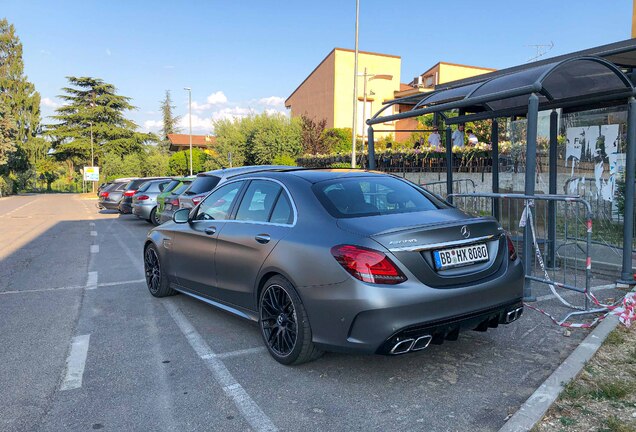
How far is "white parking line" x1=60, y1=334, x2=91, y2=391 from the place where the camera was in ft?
12.7

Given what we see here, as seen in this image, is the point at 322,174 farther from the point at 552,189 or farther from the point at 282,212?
the point at 552,189

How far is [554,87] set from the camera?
7199mm

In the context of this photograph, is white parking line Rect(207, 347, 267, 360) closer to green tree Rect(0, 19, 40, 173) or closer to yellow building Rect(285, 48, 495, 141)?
yellow building Rect(285, 48, 495, 141)

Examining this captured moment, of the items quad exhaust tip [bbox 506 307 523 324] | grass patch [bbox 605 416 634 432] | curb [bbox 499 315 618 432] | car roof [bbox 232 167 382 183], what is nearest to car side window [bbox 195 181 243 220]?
car roof [bbox 232 167 382 183]

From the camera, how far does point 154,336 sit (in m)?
4.95

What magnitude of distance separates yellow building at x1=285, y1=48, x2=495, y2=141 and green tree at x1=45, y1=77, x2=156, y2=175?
111ft

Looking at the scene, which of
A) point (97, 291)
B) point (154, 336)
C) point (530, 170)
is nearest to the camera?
point (154, 336)

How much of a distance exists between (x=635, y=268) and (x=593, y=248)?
2.00ft

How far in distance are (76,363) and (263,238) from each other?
1.92 meters

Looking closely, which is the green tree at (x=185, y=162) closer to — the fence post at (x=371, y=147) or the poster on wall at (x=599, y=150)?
the fence post at (x=371, y=147)

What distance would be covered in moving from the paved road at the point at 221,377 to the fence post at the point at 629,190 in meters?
2.02

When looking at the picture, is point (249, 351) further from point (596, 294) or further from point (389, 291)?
point (596, 294)

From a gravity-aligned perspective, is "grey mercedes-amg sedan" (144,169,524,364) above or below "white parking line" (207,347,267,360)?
above

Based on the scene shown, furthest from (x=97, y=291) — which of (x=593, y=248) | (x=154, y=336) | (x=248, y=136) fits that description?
(x=248, y=136)
